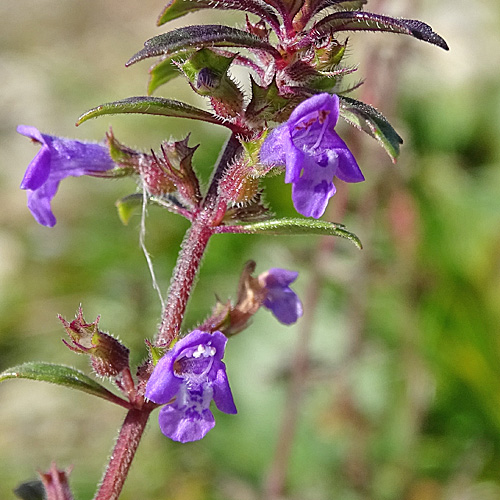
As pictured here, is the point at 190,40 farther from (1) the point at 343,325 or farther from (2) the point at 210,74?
(1) the point at 343,325

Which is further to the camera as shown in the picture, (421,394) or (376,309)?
(376,309)

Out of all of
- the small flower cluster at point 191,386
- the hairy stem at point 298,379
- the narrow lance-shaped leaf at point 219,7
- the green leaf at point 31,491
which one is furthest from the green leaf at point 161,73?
the hairy stem at point 298,379

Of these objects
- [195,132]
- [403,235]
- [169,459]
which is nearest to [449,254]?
[403,235]

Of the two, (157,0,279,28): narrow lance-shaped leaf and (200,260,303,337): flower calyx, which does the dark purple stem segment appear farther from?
(157,0,279,28): narrow lance-shaped leaf

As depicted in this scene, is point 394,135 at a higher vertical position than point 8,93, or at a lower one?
lower

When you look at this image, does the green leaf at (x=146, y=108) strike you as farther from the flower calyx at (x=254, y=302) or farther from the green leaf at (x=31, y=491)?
the green leaf at (x=31, y=491)

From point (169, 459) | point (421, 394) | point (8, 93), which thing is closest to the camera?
point (421, 394)

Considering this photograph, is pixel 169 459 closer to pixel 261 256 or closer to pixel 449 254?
pixel 261 256
